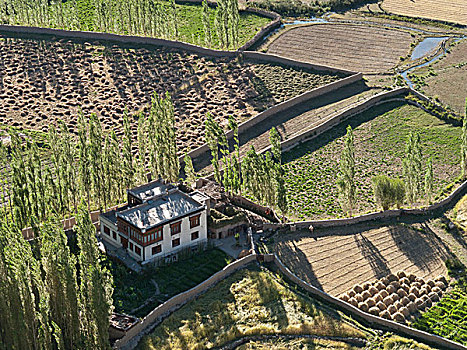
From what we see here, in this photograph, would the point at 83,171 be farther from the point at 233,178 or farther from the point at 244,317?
the point at 244,317

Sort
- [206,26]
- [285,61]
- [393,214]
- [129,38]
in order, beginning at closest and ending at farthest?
[393,214] → [285,61] → [206,26] → [129,38]

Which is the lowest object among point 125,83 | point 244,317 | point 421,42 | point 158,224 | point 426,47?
point 244,317

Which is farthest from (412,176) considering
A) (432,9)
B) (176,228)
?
(432,9)

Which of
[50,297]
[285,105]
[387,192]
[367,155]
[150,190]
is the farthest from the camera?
[285,105]

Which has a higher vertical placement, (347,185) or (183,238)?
(347,185)

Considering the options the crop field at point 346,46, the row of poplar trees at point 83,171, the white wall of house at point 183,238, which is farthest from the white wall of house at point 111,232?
the crop field at point 346,46

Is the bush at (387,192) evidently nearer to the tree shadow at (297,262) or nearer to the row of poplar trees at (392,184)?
the row of poplar trees at (392,184)

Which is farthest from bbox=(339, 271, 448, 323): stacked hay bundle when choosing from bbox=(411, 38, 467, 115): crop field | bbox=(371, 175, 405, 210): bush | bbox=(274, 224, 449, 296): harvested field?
bbox=(411, 38, 467, 115): crop field

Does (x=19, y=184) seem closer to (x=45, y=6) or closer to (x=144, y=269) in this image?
(x=144, y=269)

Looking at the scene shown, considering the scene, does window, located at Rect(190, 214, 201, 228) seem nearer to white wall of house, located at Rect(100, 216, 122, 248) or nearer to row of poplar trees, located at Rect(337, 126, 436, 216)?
white wall of house, located at Rect(100, 216, 122, 248)
